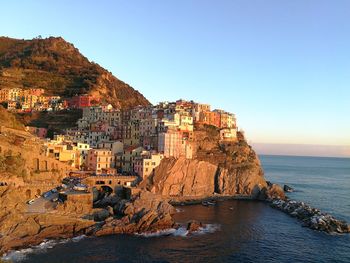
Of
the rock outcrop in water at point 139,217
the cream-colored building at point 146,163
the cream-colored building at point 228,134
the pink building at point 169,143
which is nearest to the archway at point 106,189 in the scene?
the rock outcrop in water at point 139,217

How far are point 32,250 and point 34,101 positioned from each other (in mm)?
94207

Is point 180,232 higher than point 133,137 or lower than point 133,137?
lower

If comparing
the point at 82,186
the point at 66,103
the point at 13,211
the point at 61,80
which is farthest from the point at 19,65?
the point at 13,211

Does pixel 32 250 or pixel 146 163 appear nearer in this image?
pixel 32 250

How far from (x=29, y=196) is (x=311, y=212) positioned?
56340 millimetres

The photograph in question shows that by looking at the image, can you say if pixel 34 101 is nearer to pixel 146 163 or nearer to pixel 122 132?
pixel 122 132

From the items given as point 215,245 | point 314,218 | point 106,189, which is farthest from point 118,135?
point 314,218

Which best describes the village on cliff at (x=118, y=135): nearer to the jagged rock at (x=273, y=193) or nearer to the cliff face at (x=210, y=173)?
the cliff face at (x=210, y=173)

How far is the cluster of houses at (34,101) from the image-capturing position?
12888 cm

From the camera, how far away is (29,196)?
64.8 m

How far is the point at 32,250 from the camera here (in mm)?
48094

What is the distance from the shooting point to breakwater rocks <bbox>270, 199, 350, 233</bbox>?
65.1m

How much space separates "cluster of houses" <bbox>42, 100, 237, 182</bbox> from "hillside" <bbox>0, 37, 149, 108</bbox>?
29009 mm

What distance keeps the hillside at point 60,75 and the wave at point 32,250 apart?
91304 mm
